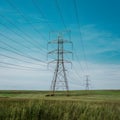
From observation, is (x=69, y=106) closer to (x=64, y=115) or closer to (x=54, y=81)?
(x=64, y=115)

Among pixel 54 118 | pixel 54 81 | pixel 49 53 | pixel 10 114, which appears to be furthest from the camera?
pixel 54 81

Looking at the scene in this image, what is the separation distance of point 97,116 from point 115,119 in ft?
2.93

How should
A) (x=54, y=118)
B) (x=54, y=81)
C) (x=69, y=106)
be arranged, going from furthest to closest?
(x=54, y=81), (x=69, y=106), (x=54, y=118)

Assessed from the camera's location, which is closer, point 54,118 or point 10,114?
point 10,114

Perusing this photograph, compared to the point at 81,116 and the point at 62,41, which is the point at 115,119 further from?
the point at 62,41

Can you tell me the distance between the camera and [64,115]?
38.0 ft

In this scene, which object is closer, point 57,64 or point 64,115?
point 64,115

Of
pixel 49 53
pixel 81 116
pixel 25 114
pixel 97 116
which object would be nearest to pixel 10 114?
pixel 25 114

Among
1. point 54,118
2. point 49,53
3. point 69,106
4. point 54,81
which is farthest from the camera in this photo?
point 54,81

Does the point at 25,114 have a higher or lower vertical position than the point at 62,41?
lower

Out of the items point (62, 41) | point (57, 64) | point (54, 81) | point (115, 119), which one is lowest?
point (115, 119)

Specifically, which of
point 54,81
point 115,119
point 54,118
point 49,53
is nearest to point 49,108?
point 54,118

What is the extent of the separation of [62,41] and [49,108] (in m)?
40.6

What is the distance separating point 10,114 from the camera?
34.6ft
